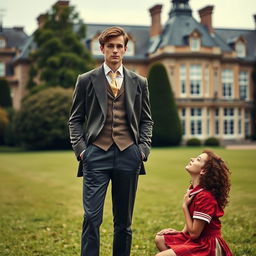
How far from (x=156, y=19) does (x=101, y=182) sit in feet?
140

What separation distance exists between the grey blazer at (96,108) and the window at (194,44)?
39061mm

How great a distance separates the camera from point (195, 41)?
43.1 metres

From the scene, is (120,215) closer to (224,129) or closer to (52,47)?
(52,47)

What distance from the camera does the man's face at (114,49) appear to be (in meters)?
4.54

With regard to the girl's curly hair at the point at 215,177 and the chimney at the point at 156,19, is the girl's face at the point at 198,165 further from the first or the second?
the chimney at the point at 156,19

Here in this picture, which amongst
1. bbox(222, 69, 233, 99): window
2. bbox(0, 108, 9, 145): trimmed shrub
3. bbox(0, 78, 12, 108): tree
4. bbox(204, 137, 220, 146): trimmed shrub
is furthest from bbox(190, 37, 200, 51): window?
bbox(0, 78, 12, 108): tree

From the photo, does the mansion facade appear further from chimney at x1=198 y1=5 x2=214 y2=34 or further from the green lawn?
the green lawn

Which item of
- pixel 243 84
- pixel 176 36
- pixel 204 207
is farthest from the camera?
pixel 243 84

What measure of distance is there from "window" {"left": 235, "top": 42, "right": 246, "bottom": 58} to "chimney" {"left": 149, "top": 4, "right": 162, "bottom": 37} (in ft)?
25.6

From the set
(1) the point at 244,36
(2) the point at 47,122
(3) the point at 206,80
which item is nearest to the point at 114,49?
(2) the point at 47,122

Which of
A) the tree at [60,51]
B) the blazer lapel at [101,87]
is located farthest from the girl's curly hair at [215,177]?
the tree at [60,51]

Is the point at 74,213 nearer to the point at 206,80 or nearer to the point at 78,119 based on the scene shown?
the point at 78,119

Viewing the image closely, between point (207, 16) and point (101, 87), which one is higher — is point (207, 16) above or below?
above

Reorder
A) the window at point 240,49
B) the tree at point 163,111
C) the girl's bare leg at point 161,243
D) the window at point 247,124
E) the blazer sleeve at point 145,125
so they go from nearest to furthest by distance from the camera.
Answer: the girl's bare leg at point 161,243 → the blazer sleeve at point 145,125 → the tree at point 163,111 → the window at point 247,124 → the window at point 240,49
